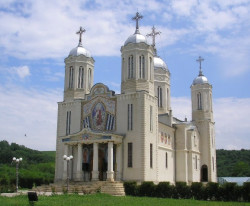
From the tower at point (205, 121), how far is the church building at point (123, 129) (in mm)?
2946

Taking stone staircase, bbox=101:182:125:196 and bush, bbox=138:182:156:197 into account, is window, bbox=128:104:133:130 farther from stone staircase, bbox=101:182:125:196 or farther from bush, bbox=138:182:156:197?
bush, bbox=138:182:156:197

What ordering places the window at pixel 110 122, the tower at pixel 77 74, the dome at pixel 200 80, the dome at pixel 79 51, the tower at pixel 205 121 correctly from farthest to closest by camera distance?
the dome at pixel 200 80 → the tower at pixel 205 121 → the dome at pixel 79 51 → the tower at pixel 77 74 → the window at pixel 110 122

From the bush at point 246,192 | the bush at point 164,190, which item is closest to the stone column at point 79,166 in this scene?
the bush at point 164,190

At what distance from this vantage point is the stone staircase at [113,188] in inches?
1122

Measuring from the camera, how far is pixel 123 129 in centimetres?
3303

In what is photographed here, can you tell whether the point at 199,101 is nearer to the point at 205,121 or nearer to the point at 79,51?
the point at 205,121

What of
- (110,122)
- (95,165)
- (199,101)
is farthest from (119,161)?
(199,101)

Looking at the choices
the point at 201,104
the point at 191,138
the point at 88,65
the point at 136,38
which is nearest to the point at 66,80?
the point at 88,65

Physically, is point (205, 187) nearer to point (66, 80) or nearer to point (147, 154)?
point (147, 154)

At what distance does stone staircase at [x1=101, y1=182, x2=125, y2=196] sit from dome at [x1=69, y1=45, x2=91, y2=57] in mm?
15784

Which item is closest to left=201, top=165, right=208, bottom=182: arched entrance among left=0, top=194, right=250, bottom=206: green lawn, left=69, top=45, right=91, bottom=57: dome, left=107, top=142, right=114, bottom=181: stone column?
left=107, top=142, right=114, bottom=181: stone column

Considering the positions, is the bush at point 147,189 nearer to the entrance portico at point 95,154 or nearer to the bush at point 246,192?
the entrance portico at point 95,154

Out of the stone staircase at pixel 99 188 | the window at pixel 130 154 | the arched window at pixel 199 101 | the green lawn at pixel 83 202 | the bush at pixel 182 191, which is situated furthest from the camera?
the arched window at pixel 199 101

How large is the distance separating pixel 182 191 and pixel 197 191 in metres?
1.19
